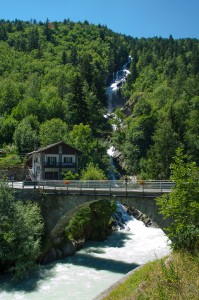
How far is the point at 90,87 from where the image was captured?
99312 millimetres

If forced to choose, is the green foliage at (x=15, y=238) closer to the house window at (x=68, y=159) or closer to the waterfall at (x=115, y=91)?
the house window at (x=68, y=159)

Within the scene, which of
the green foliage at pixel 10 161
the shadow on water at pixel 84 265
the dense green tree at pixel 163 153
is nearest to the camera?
the shadow on water at pixel 84 265

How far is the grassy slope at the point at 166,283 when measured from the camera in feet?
38.5

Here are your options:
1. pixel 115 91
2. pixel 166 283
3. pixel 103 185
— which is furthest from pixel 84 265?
pixel 115 91

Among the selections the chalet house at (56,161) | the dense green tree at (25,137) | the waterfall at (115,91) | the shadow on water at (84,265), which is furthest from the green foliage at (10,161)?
the waterfall at (115,91)

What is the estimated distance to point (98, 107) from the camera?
90.8m

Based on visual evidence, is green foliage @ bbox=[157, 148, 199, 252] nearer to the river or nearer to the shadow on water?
the river

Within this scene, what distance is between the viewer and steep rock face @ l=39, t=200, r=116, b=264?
34812 millimetres

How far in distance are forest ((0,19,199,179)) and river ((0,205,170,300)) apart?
18.6m

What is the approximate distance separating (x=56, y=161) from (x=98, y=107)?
1537 inches

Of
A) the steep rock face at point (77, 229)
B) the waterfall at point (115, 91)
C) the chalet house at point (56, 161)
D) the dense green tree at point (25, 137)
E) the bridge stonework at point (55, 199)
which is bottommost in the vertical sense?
the steep rock face at point (77, 229)

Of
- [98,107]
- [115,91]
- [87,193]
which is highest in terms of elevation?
[115,91]

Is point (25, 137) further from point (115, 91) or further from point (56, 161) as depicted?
point (115, 91)

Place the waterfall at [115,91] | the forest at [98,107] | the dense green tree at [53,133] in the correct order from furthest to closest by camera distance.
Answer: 1. the waterfall at [115,91]
2. the dense green tree at [53,133]
3. the forest at [98,107]
